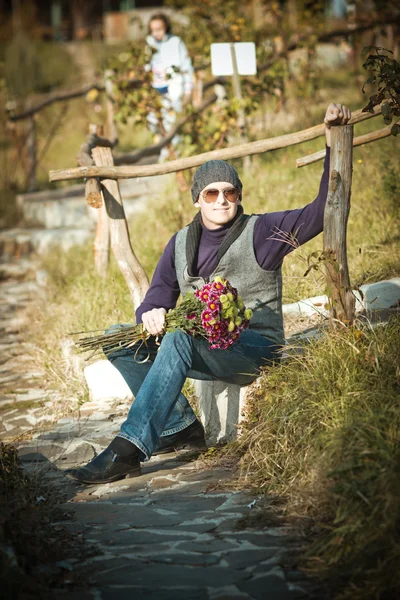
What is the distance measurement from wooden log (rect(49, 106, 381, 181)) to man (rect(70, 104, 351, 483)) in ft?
2.94

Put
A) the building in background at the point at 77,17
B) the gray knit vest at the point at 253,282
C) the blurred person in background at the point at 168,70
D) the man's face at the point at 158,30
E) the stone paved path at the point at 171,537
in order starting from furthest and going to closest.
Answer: the building in background at the point at 77,17 < the man's face at the point at 158,30 < the blurred person in background at the point at 168,70 < the gray knit vest at the point at 253,282 < the stone paved path at the point at 171,537

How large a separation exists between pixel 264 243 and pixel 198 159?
51.9 inches

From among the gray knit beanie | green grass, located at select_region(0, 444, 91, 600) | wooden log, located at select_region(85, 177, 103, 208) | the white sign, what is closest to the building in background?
the white sign

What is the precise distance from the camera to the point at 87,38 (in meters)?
24.1

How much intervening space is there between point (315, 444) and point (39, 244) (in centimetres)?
809

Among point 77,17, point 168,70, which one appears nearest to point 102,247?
point 168,70

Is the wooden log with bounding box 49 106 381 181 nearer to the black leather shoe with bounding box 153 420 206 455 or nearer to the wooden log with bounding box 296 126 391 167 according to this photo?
the wooden log with bounding box 296 126 391 167

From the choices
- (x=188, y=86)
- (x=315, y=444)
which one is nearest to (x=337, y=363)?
(x=315, y=444)

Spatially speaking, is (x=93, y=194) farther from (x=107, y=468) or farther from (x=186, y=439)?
(x=107, y=468)

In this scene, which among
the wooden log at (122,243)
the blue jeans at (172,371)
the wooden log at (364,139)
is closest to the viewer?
the blue jeans at (172,371)

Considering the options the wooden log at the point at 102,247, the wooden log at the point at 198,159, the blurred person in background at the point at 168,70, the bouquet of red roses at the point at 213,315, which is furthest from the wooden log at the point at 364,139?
the blurred person in background at the point at 168,70

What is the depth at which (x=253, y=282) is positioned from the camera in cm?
436

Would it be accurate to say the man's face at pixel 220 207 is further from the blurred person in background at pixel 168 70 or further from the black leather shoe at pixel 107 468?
the blurred person in background at pixel 168 70

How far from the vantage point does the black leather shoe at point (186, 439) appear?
4.46 meters
